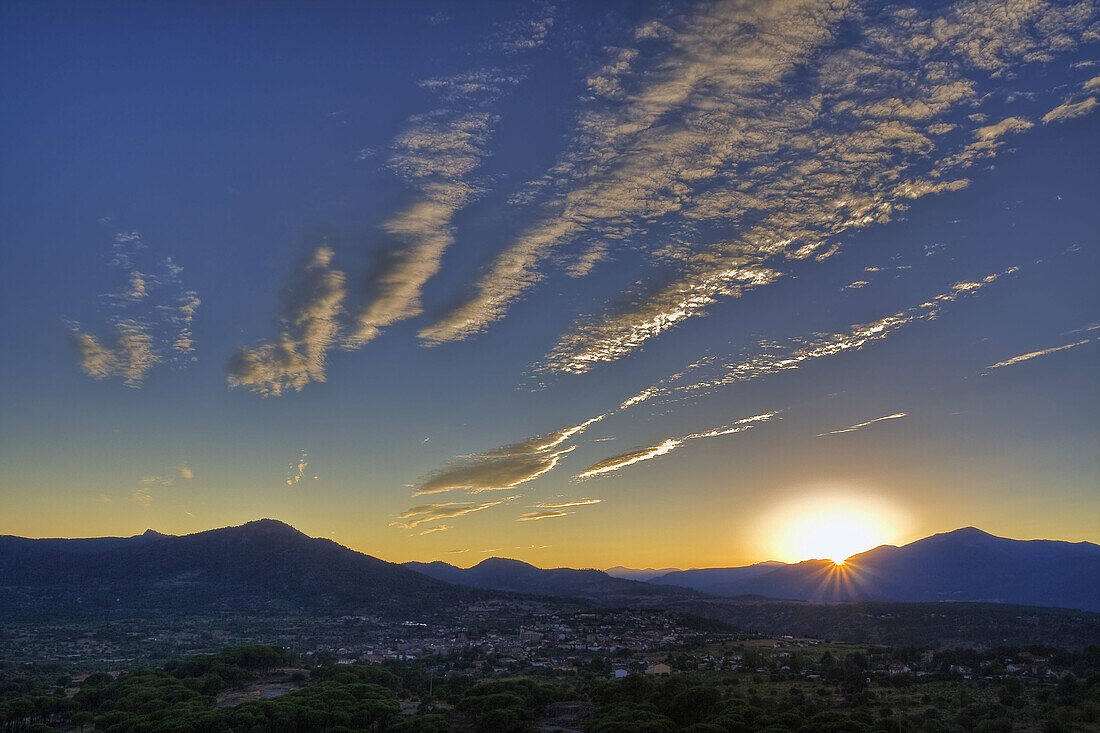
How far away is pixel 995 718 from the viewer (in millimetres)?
48500

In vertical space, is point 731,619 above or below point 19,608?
below

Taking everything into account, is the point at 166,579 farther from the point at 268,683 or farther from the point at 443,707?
the point at 443,707

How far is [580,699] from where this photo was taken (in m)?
65.4

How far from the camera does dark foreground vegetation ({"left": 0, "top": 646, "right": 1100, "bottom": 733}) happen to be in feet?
159

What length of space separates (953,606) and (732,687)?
361 feet

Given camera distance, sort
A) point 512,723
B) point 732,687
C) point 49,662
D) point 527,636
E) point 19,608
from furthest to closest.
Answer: point 19,608
point 527,636
point 49,662
point 732,687
point 512,723

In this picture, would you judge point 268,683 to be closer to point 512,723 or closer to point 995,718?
point 512,723

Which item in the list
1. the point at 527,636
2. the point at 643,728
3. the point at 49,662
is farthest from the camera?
the point at 527,636

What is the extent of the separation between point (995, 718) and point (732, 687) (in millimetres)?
25636

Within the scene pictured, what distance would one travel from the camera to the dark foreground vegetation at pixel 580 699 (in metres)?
48.3

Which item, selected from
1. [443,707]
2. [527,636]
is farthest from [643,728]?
[527,636]

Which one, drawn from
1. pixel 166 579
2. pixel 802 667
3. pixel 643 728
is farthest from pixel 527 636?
pixel 166 579

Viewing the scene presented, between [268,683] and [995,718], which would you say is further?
[268,683]

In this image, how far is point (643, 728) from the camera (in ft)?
153
